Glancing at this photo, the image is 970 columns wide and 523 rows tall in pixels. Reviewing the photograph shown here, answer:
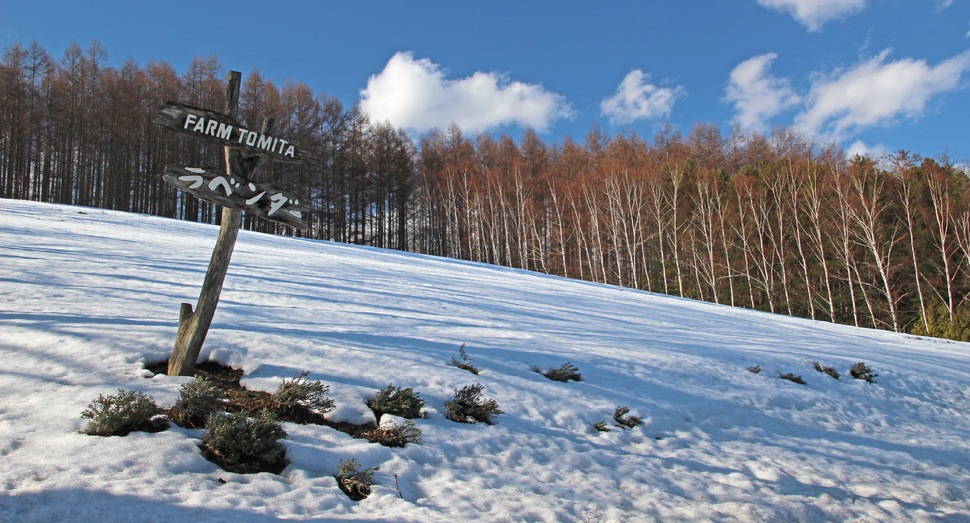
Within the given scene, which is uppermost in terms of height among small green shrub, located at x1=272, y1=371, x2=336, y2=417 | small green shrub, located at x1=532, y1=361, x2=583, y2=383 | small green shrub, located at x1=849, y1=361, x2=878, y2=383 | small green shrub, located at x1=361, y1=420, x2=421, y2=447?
small green shrub, located at x1=272, y1=371, x2=336, y2=417

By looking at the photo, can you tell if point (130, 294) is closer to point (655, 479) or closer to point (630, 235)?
point (655, 479)

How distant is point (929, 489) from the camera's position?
403cm

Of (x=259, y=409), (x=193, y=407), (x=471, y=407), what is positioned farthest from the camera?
(x=471, y=407)

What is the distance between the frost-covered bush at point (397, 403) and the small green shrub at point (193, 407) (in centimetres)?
131

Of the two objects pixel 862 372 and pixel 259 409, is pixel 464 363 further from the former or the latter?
pixel 862 372

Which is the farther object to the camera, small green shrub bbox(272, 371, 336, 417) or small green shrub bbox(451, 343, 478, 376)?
small green shrub bbox(451, 343, 478, 376)

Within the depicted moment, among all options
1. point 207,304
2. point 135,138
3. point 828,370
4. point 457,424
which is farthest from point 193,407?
point 135,138

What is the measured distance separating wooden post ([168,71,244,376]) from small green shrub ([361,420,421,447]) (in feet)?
6.24

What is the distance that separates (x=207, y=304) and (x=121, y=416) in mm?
1390

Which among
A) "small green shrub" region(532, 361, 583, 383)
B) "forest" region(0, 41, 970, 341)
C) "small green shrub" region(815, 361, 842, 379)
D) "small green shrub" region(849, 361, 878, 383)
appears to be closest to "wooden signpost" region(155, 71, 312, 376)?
"small green shrub" region(532, 361, 583, 383)

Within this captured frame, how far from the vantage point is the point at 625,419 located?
478 centimetres

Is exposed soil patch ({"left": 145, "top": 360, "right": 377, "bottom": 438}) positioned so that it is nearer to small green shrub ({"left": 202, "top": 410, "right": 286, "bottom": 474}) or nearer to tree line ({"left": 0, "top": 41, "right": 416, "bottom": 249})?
small green shrub ({"left": 202, "top": 410, "right": 286, "bottom": 474})

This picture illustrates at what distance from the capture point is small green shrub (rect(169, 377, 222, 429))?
130 inches

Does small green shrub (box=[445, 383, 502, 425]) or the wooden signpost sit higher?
the wooden signpost
